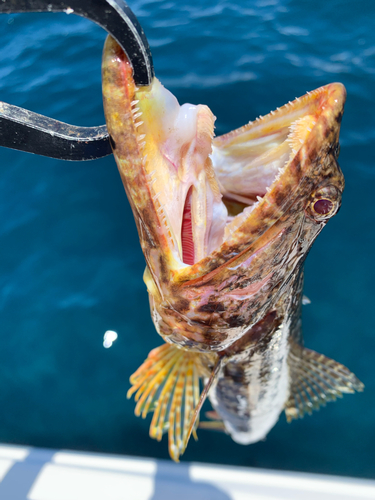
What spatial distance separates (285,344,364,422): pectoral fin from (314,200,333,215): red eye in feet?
5.47

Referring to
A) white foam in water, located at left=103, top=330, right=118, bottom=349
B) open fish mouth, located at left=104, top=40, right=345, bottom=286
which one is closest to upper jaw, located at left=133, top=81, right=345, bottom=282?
open fish mouth, located at left=104, top=40, right=345, bottom=286

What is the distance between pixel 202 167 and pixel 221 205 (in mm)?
314

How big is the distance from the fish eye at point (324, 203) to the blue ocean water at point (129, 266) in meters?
2.79

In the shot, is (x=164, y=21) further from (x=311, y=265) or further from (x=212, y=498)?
(x=212, y=498)

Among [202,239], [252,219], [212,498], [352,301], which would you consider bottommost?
[352,301]

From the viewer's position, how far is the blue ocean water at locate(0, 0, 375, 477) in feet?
13.4

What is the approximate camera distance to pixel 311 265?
4652 millimetres

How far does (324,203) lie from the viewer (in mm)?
1921

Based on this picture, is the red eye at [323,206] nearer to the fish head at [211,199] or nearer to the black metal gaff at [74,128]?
the fish head at [211,199]

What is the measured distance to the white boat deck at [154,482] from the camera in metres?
2.54

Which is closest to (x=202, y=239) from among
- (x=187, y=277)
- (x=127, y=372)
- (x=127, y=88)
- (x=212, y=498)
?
(x=187, y=277)

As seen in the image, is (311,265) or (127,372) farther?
(311,265)

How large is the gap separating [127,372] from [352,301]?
286cm

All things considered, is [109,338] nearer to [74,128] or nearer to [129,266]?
[129,266]
